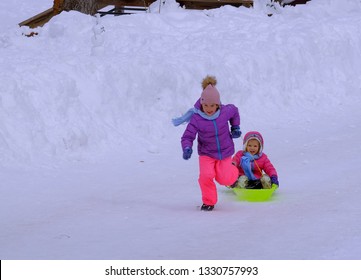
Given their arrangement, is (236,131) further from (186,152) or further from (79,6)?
(79,6)

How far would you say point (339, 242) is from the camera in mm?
6512

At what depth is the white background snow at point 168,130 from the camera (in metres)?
7.10

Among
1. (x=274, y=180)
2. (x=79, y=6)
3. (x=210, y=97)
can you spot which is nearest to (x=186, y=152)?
(x=210, y=97)

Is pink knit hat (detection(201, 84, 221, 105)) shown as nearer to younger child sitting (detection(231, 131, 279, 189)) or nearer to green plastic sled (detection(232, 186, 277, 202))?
green plastic sled (detection(232, 186, 277, 202))

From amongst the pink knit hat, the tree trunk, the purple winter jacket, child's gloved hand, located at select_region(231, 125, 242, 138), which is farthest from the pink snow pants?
the tree trunk

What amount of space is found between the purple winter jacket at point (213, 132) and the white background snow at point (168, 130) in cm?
60

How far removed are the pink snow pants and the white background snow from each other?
18 centimetres

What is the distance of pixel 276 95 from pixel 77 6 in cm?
428

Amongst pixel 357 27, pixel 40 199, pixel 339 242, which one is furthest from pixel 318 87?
pixel 339 242

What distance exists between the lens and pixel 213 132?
8438mm

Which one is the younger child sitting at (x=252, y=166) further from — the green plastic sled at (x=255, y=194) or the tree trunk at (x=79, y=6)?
the tree trunk at (x=79, y=6)

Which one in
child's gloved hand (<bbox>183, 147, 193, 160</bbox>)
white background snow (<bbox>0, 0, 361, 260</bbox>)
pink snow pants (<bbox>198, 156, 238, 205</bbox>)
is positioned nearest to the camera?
white background snow (<bbox>0, 0, 361, 260</bbox>)

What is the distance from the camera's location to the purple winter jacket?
8422mm

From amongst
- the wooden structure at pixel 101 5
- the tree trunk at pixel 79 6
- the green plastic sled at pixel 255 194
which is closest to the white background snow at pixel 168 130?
the green plastic sled at pixel 255 194
